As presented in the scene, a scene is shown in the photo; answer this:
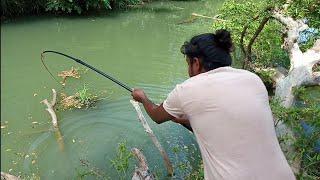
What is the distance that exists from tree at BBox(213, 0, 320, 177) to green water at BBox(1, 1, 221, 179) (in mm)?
1607

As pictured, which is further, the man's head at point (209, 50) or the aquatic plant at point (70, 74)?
the aquatic plant at point (70, 74)

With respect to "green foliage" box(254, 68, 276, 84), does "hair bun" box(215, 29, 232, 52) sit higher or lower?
higher

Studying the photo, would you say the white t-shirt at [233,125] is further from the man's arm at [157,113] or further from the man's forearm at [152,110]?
the man's forearm at [152,110]

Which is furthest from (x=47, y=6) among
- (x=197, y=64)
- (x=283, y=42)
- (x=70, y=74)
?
(x=197, y=64)

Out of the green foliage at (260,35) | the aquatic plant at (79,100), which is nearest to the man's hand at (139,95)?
the aquatic plant at (79,100)

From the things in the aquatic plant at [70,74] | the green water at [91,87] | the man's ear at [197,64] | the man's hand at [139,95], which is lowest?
the green water at [91,87]

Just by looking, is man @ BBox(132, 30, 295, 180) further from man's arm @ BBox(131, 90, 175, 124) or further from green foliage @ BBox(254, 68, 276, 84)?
green foliage @ BBox(254, 68, 276, 84)

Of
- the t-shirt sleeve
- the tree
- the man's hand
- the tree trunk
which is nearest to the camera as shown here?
the t-shirt sleeve

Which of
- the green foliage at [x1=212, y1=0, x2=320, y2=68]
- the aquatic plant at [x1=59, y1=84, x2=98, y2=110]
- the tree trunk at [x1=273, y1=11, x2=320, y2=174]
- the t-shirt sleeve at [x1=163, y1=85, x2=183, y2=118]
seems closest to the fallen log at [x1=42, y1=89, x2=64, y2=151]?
the aquatic plant at [x1=59, y1=84, x2=98, y2=110]

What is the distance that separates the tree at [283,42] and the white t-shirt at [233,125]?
1.93 m

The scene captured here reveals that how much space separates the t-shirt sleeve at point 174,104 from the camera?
2.12 meters

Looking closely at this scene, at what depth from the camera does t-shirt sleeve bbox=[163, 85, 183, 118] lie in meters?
2.12

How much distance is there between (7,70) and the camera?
8906 mm

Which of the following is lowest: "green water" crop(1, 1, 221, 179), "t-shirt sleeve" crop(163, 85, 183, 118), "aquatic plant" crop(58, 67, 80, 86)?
"green water" crop(1, 1, 221, 179)
